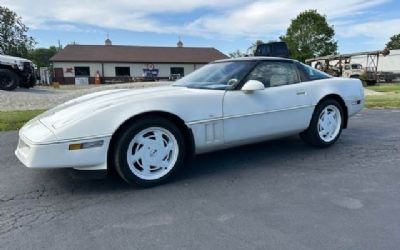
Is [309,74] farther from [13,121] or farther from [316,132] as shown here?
[13,121]

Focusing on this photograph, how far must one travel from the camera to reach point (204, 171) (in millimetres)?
3840

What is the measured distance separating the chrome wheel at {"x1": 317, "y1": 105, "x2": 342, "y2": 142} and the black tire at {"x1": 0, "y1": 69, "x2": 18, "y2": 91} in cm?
1512

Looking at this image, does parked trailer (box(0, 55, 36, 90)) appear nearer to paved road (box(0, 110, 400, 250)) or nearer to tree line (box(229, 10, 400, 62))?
paved road (box(0, 110, 400, 250))

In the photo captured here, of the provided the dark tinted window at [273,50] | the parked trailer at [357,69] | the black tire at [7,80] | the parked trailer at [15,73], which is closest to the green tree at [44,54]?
the parked trailer at [15,73]

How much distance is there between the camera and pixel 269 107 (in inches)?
158

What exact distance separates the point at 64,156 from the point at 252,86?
2.08m

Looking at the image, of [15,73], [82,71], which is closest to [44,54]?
[82,71]

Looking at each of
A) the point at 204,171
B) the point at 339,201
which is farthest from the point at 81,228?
the point at 339,201

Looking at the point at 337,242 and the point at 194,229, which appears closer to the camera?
the point at 337,242

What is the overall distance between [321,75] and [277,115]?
122cm

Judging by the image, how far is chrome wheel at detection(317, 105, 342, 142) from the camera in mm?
4660

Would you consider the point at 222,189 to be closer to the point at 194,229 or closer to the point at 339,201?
the point at 194,229

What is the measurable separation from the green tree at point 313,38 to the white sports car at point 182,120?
48.7 meters

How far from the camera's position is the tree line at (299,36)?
4825 centimetres
